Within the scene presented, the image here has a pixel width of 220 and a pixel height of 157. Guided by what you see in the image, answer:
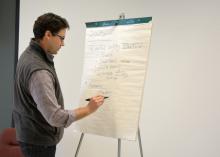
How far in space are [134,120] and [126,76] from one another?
299 mm

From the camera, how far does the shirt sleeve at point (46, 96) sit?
1.55 m

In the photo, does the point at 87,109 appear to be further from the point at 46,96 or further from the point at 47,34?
the point at 47,34

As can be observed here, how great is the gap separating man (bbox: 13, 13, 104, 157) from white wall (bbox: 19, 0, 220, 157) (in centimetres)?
86

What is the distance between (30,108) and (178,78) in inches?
49.0

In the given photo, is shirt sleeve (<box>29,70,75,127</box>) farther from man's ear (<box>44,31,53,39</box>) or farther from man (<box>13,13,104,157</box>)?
man's ear (<box>44,31,53,39</box>)

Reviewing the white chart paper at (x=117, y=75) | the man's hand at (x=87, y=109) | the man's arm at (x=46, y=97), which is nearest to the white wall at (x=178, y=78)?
the white chart paper at (x=117, y=75)

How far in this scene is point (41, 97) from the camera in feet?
5.07

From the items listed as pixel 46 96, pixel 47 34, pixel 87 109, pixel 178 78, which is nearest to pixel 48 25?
pixel 47 34

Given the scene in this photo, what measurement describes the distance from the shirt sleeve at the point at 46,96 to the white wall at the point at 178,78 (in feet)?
3.64

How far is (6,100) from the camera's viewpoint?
3311 mm

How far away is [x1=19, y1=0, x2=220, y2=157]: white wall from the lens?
227cm

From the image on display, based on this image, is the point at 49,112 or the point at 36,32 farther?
the point at 36,32

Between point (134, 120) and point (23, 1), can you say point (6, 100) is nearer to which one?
point (23, 1)

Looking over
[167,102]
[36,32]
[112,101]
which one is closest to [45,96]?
[36,32]
